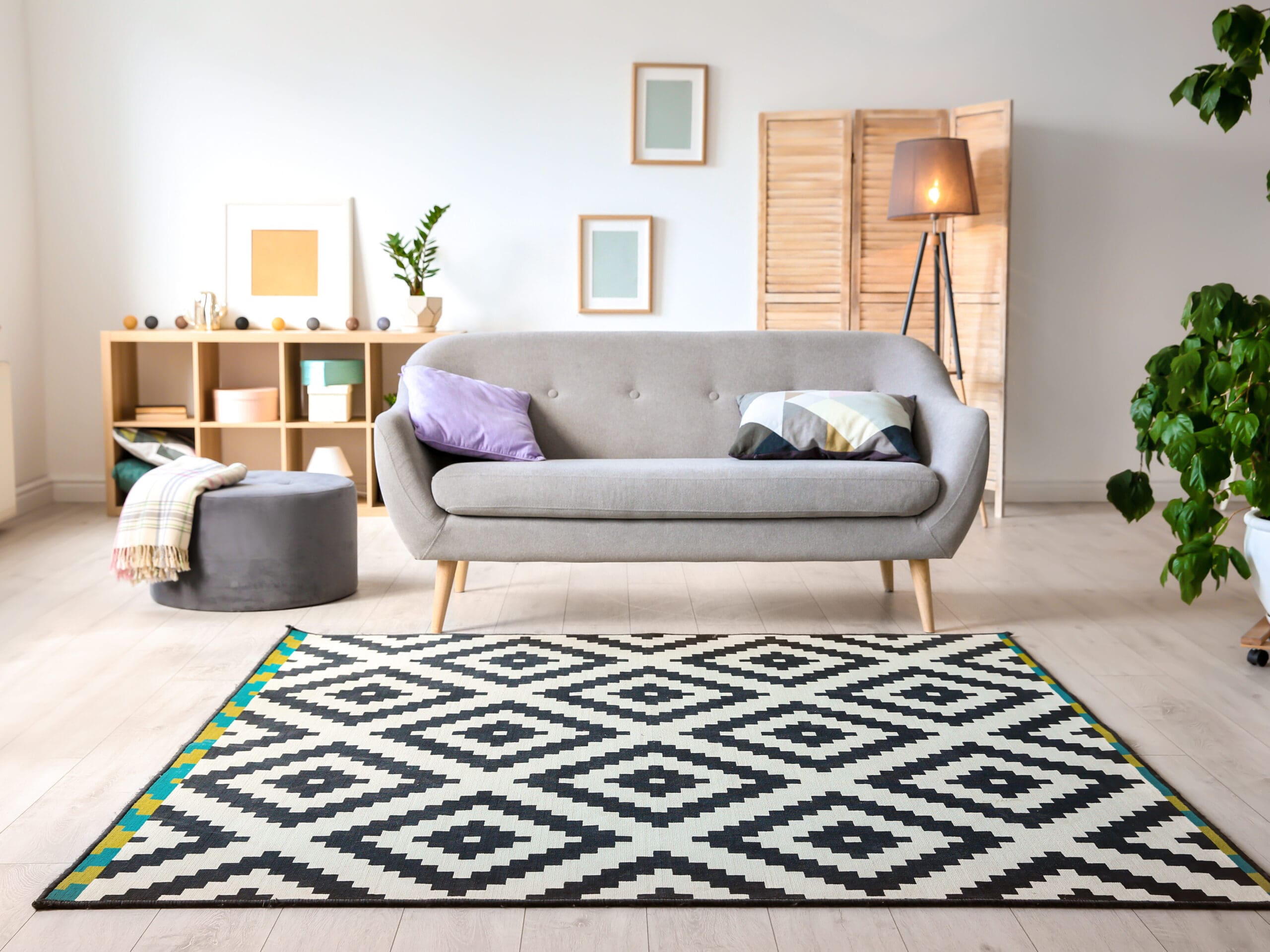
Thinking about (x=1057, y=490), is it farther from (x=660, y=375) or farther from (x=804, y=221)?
(x=660, y=375)

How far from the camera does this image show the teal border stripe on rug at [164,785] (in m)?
1.74

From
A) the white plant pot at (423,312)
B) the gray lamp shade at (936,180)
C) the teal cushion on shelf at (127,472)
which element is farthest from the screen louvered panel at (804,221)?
the teal cushion on shelf at (127,472)

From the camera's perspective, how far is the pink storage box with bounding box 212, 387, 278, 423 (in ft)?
16.2

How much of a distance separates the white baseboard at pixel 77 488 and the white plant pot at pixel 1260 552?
4.56 meters

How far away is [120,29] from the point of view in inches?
199

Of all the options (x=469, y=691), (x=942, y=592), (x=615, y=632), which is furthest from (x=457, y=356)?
(x=942, y=592)

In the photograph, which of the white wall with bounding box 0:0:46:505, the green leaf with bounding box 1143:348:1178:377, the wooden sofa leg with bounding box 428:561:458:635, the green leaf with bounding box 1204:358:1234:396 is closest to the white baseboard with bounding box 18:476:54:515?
the white wall with bounding box 0:0:46:505

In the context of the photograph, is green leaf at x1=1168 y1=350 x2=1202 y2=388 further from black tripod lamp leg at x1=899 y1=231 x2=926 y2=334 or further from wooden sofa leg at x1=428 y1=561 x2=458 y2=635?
black tripod lamp leg at x1=899 y1=231 x2=926 y2=334

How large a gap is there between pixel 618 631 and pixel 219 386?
289cm

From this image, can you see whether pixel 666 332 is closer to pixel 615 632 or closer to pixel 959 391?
pixel 615 632

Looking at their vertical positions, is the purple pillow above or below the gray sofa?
above

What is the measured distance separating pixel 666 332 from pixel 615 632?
102cm

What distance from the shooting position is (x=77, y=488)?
5.26 metres

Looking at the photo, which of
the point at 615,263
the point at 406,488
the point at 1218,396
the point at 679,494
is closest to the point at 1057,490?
the point at 615,263
